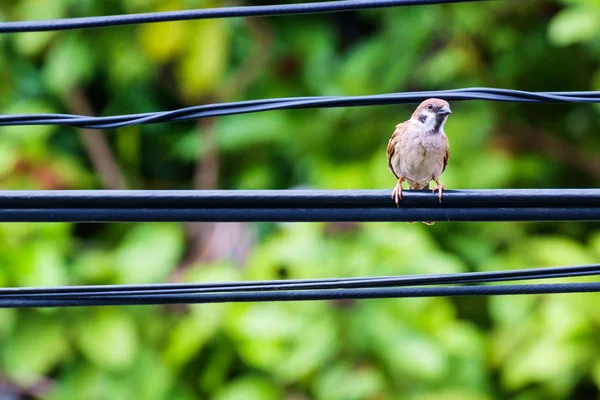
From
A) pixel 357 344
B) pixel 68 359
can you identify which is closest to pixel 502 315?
pixel 357 344

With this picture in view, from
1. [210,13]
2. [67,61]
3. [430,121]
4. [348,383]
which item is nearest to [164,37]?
[67,61]

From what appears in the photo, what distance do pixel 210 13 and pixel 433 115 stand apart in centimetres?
199

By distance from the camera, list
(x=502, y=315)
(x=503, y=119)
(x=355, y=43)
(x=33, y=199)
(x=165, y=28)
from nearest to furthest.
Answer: (x=33, y=199)
(x=502, y=315)
(x=165, y=28)
(x=503, y=119)
(x=355, y=43)

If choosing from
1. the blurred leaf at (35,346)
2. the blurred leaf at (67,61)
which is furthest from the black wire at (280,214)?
the blurred leaf at (67,61)

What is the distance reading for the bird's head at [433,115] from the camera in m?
5.43

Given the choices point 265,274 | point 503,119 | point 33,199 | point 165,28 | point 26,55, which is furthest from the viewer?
point 503,119

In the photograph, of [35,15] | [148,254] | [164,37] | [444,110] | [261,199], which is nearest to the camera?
[261,199]

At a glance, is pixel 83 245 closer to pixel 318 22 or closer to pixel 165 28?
pixel 165 28

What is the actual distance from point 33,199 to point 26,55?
17.5 feet

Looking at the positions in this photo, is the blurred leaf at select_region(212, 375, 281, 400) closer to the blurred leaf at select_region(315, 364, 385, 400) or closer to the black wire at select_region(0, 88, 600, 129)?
the blurred leaf at select_region(315, 364, 385, 400)

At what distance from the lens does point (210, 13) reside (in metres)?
3.77

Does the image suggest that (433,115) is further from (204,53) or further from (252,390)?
(204,53)

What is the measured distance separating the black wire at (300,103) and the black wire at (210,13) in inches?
12.6

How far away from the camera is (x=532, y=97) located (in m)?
3.76
